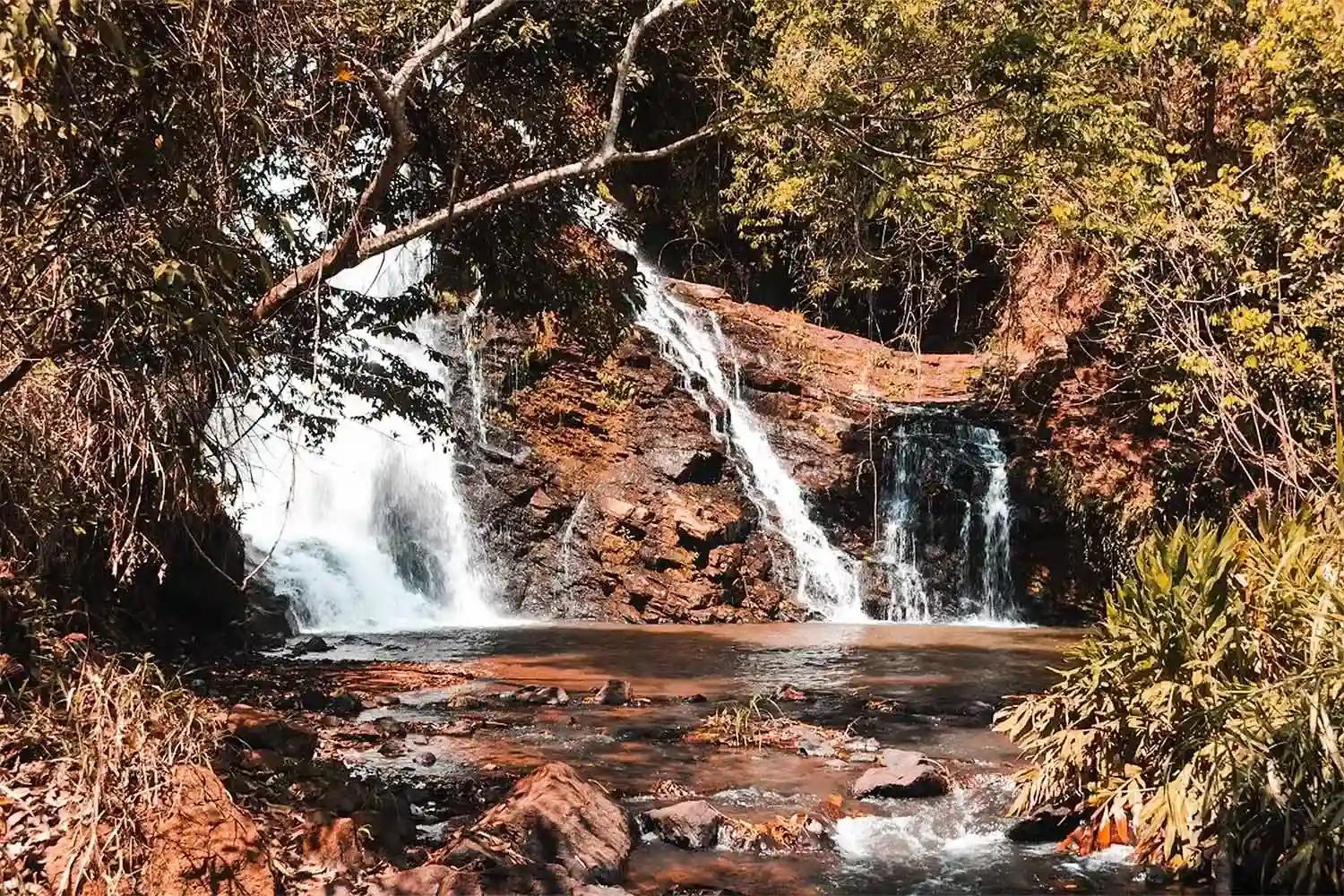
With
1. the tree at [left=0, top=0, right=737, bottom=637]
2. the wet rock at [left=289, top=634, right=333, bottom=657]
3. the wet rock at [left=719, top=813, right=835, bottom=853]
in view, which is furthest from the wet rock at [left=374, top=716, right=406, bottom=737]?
the wet rock at [left=289, top=634, right=333, bottom=657]

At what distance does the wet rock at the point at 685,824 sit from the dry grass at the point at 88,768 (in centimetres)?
263

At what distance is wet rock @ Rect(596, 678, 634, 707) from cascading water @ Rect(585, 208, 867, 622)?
9176 millimetres

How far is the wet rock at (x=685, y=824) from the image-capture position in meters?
6.58

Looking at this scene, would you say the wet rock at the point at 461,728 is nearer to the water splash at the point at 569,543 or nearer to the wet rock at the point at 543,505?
the water splash at the point at 569,543

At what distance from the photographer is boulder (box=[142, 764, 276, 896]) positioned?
4.40m

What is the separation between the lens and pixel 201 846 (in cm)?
449

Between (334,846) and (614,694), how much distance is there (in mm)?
6188

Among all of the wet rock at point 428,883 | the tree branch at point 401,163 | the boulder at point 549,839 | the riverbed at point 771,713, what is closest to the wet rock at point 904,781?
the riverbed at point 771,713

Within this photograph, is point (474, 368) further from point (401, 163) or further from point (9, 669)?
point (9, 669)

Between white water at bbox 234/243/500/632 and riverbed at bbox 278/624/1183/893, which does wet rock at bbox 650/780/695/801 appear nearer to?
riverbed at bbox 278/624/1183/893

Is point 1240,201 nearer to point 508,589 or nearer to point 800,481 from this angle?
point 800,481

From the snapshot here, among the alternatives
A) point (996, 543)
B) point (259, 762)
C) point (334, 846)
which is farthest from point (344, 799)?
point (996, 543)

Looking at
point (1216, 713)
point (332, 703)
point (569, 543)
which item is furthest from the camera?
point (569, 543)

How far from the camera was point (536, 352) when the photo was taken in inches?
857
